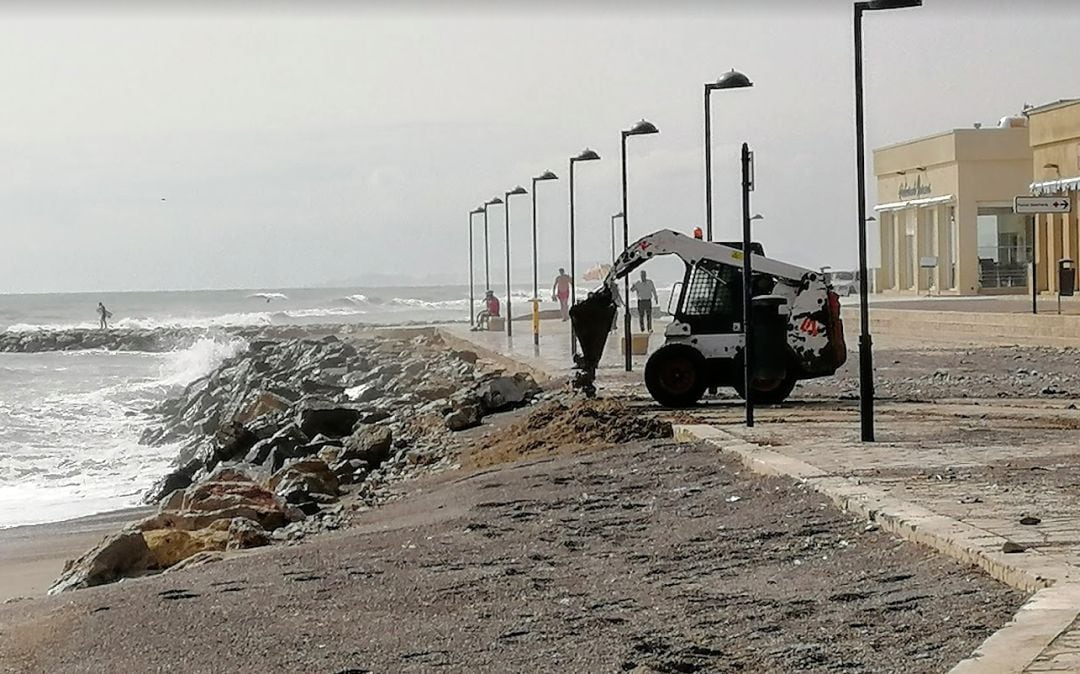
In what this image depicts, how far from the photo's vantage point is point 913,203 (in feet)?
216

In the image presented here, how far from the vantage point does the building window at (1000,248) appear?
61062 millimetres

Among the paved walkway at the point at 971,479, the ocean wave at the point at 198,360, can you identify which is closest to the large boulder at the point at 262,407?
the paved walkway at the point at 971,479

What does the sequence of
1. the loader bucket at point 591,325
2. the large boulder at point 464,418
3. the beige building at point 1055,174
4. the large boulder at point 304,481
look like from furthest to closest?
the beige building at point 1055,174, the large boulder at point 464,418, the loader bucket at point 591,325, the large boulder at point 304,481

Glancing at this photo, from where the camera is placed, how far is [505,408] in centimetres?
2516

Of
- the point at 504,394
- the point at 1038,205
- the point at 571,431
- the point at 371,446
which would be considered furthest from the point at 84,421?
the point at 571,431

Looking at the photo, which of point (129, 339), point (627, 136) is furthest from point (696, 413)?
point (129, 339)

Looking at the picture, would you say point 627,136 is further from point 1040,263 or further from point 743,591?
point 1040,263

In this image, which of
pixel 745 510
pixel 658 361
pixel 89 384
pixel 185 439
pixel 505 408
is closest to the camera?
pixel 745 510

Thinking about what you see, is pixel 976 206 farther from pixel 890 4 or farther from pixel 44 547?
pixel 890 4

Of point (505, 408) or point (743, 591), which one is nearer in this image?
point (743, 591)

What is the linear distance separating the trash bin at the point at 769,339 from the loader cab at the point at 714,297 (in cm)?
31

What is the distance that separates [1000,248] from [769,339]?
1671 inches

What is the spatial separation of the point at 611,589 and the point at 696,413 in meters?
10.4

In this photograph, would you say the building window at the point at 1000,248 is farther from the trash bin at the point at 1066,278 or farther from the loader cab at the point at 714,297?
the loader cab at the point at 714,297
